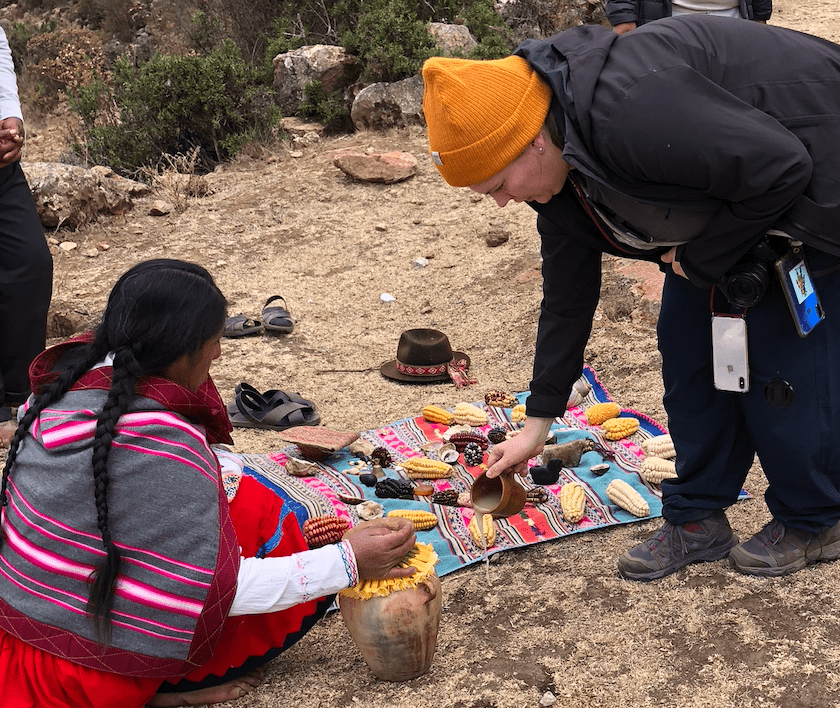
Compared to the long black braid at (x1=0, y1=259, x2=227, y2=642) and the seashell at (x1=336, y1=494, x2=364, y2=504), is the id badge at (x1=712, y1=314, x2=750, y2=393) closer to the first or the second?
the long black braid at (x1=0, y1=259, x2=227, y2=642)

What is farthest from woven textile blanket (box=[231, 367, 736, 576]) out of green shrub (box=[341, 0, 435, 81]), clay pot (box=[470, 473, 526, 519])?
green shrub (box=[341, 0, 435, 81])

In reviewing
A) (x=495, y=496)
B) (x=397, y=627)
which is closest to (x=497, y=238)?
(x=495, y=496)

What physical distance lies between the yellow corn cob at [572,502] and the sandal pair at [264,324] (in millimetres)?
3104

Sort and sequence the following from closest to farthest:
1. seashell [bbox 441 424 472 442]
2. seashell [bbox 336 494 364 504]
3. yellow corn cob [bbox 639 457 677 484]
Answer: yellow corn cob [bbox 639 457 677 484] < seashell [bbox 336 494 364 504] < seashell [bbox 441 424 472 442]

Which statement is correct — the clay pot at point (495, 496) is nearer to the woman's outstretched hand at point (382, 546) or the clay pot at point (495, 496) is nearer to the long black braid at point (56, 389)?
the woman's outstretched hand at point (382, 546)

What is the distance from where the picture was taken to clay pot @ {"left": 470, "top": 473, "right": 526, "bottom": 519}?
332 cm

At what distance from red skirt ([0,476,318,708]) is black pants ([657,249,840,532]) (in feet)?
4.58

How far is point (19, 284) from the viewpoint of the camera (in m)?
5.03

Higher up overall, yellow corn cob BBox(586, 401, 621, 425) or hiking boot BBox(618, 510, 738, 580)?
hiking boot BBox(618, 510, 738, 580)

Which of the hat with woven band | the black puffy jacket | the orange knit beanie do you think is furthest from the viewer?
the hat with woven band

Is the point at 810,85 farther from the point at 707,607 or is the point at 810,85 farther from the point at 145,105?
the point at 145,105

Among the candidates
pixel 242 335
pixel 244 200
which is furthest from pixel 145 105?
pixel 242 335

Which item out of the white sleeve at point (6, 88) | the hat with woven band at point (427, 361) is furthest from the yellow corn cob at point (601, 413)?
the white sleeve at point (6, 88)

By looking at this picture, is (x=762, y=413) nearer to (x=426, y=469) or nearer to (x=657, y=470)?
(x=657, y=470)
